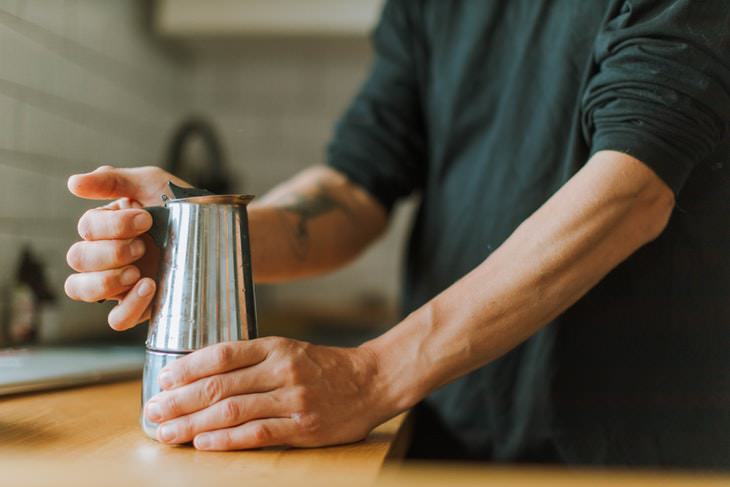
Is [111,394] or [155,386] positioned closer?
[155,386]

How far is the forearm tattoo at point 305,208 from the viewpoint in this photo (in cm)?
94

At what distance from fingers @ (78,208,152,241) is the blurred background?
0.39 m

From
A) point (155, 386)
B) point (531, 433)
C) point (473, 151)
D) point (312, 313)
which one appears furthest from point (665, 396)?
point (312, 313)

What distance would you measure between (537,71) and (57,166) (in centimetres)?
75

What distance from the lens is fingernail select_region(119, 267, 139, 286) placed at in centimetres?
63

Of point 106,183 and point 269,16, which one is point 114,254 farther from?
point 269,16

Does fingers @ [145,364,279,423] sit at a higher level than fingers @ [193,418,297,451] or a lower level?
higher

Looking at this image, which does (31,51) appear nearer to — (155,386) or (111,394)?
(111,394)

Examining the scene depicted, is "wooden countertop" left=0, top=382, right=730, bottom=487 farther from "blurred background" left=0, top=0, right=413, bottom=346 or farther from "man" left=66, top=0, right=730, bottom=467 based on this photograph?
"blurred background" left=0, top=0, right=413, bottom=346

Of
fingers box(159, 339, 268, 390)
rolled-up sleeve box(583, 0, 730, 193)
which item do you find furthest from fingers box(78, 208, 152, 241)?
rolled-up sleeve box(583, 0, 730, 193)

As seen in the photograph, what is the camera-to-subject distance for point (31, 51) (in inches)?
44.1

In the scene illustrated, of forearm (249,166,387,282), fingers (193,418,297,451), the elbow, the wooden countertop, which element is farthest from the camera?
forearm (249,166,387,282)

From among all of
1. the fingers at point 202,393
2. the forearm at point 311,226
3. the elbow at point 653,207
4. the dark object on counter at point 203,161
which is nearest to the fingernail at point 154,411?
the fingers at point 202,393

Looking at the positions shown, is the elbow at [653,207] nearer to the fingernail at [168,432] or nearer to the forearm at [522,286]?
the forearm at [522,286]
